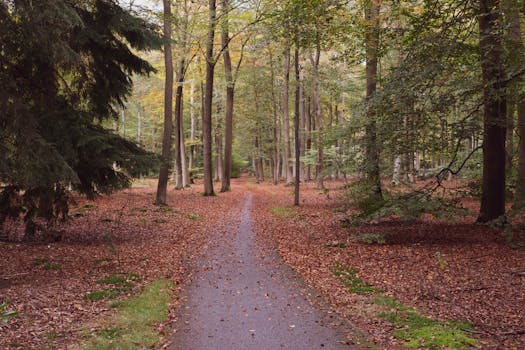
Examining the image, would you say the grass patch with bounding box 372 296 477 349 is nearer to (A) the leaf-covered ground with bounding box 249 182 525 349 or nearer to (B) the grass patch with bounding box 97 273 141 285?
(A) the leaf-covered ground with bounding box 249 182 525 349

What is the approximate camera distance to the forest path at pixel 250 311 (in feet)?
17.2

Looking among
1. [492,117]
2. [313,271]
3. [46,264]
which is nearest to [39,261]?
[46,264]

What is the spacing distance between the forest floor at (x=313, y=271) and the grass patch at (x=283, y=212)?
6.62 ft

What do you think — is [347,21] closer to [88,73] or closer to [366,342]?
[88,73]

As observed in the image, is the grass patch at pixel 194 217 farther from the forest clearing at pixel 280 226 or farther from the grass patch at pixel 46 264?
the grass patch at pixel 46 264

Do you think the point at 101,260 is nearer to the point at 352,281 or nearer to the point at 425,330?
the point at 352,281

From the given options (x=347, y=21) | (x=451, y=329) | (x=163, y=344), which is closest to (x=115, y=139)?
(x=163, y=344)

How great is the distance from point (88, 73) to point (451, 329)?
10173 mm

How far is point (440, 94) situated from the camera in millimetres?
9516

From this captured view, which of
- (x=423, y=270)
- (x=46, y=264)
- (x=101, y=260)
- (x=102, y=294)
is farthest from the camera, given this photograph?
(x=101, y=260)

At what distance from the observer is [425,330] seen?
17.1ft

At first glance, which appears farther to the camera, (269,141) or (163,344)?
(269,141)

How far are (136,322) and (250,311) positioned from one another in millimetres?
1692

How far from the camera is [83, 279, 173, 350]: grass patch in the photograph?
199 inches
